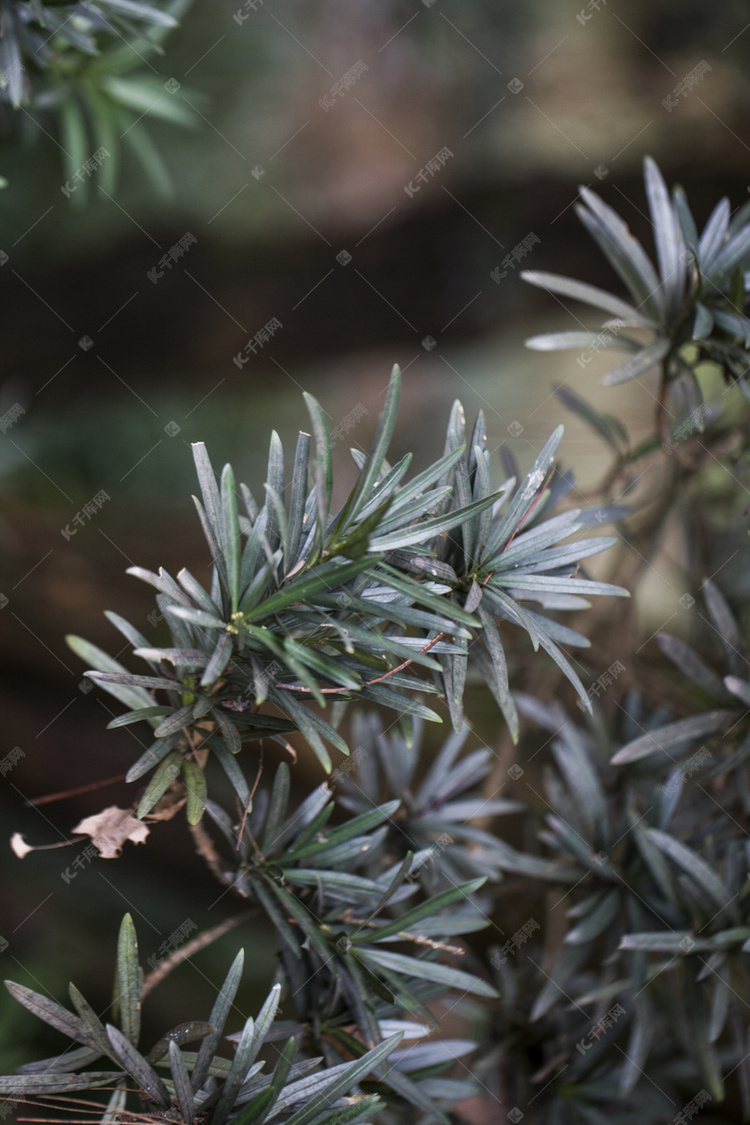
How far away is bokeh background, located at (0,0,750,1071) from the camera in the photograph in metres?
1.96

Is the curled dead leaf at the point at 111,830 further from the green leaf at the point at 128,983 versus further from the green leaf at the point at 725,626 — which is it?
the green leaf at the point at 725,626

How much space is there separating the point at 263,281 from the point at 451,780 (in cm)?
185

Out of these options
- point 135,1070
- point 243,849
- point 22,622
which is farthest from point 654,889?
point 22,622

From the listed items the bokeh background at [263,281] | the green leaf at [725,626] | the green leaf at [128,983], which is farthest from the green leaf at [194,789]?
the bokeh background at [263,281]

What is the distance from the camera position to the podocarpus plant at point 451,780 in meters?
0.56

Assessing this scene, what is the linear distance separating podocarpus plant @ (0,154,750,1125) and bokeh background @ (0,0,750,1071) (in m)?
0.91

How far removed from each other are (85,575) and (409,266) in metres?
1.39

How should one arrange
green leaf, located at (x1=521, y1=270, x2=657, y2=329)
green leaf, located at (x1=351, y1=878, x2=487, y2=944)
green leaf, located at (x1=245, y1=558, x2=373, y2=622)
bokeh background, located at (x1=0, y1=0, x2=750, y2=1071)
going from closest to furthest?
1. green leaf, located at (x1=245, y1=558, x2=373, y2=622)
2. green leaf, located at (x1=351, y1=878, x2=487, y2=944)
3. green leaf, located at (x1=521, y1=270, x2=657, y2=329)
4. bokeh background, located at (x1=0, y1=0, x2=750, y2=1071)

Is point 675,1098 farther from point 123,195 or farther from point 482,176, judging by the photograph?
point 123,195

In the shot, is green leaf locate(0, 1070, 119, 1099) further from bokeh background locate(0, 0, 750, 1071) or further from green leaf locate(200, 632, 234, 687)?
bokeh background locate(0, 0, 750, 1071)

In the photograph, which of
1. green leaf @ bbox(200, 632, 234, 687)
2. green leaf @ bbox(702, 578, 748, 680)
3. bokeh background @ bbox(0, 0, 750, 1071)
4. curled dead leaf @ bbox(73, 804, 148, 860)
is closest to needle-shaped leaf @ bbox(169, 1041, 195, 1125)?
curled dead leaf @ bbox(73, 804, 148, 860)

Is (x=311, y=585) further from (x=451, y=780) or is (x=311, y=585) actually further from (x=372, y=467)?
(x=451, y=780)

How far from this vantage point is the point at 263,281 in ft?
7.52

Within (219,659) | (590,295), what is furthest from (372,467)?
(590,295)
